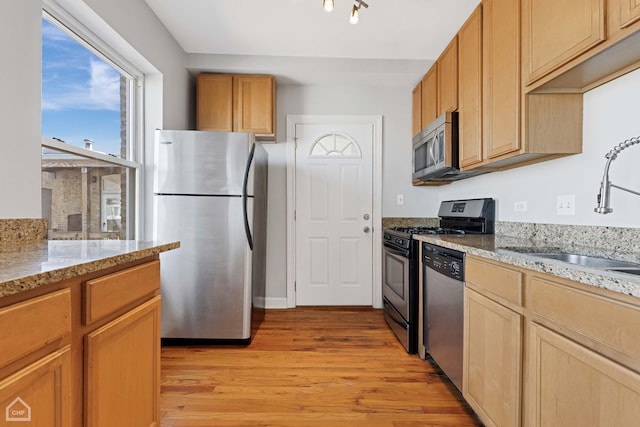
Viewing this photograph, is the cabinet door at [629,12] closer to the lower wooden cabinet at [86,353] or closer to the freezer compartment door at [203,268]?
the lower wooden cabinet at [86,353]

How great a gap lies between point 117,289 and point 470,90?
89.1 inches

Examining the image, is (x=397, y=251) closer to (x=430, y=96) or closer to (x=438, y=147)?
(x=438, y=147)

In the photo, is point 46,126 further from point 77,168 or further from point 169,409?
point 169,409

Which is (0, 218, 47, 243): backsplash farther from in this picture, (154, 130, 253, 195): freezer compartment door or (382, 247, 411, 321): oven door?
(382, 247, 411, 321): oven door

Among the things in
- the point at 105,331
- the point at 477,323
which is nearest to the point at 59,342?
the point at 105,331

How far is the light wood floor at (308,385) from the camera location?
1.64m

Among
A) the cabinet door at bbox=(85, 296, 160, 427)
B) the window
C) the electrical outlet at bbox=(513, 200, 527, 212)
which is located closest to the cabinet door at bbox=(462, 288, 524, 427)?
the electrical outlet at bbox=(513, 200, 527, 212)

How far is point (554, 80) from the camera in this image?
1.47m

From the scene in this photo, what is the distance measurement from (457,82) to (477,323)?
171 centimetres

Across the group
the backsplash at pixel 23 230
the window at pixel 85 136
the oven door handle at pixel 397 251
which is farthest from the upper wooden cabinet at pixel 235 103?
the backsplash at pixel 23 230

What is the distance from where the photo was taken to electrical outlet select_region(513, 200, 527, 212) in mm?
2062

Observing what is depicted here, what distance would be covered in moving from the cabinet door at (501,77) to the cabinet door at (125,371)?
6.36 feet

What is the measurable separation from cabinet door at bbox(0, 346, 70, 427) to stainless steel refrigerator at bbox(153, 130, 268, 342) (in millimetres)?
1633

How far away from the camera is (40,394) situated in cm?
74
